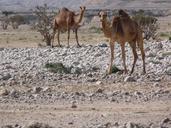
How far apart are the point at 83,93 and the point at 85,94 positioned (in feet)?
0.58

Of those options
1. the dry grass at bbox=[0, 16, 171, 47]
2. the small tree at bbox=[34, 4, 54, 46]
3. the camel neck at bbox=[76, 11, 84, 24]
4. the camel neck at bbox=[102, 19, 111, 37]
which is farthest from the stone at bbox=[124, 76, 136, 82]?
the small tree at bbox=[34, 4, 54, 46]

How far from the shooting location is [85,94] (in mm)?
14055

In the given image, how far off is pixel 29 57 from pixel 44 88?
8.79m

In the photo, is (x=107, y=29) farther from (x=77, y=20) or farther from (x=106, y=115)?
(x=77, y=20)

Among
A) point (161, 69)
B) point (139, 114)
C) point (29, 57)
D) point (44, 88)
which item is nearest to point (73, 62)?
point (29, 57)

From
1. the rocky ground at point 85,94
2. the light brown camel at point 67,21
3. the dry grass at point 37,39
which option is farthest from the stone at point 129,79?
the dry grass at point 37,39

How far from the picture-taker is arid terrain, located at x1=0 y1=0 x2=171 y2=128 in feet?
35.7

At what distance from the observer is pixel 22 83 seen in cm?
1648

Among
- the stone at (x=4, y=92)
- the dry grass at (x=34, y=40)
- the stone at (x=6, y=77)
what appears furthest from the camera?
the dry grass at (x=34, y=40)

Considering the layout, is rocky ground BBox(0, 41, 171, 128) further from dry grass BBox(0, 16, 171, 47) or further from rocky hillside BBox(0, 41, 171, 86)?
dry grass BBox(0, 16, 171, 47)

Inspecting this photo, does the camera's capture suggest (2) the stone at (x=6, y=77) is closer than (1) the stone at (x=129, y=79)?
No

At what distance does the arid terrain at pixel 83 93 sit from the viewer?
10.9 m

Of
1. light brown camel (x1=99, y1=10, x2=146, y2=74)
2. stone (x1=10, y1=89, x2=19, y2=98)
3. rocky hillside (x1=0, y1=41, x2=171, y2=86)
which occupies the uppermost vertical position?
light brown camel (x1=99, y1=10, x2=146, y2=74)

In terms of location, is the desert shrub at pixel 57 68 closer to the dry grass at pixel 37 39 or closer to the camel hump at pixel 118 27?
the camel hump at pixel 118 27
